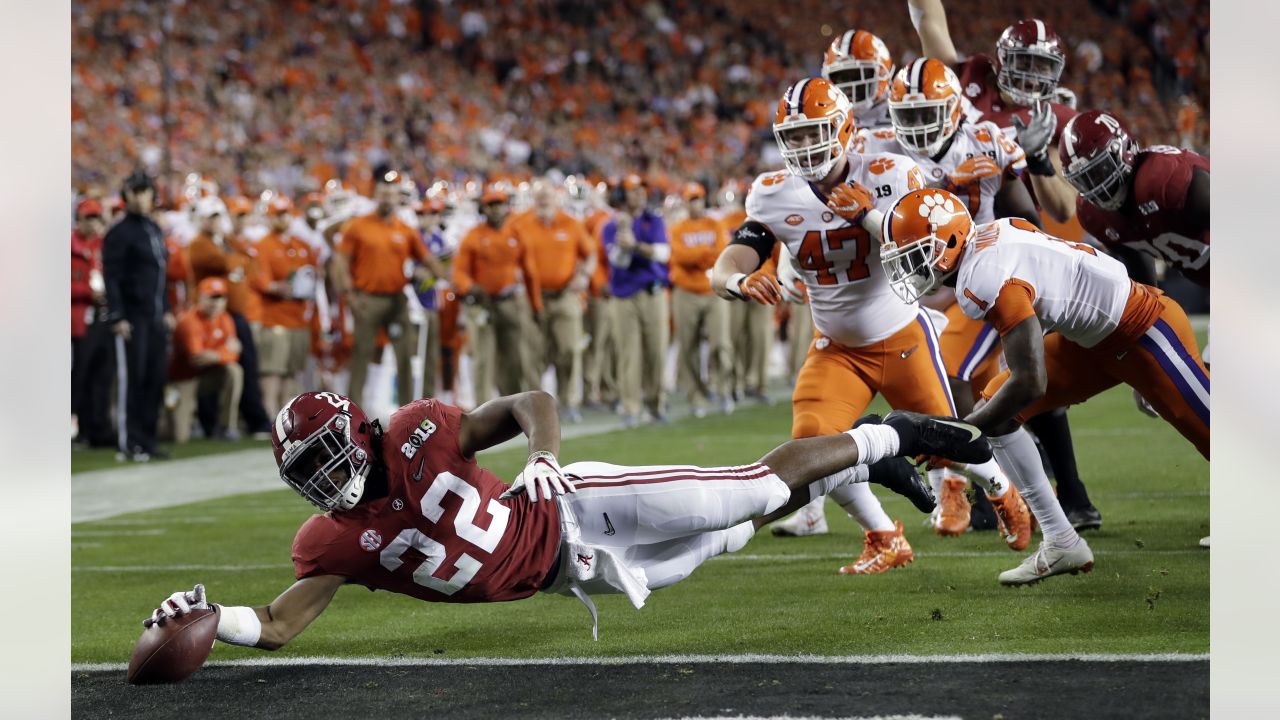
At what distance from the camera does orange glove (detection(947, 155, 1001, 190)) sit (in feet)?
18.4

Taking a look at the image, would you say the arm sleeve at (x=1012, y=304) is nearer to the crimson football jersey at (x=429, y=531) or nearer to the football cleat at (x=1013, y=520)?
the football cleat at (x=1013, y=520)

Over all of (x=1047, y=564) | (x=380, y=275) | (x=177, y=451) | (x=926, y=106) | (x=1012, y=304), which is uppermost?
(x=926, y=106)

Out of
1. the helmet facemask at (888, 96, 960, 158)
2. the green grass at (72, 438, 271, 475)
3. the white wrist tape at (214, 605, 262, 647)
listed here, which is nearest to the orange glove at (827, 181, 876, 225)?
the helmet facemask at (888, 96, 960, 158)

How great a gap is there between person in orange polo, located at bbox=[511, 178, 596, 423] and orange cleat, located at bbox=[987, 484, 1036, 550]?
23.4 feet

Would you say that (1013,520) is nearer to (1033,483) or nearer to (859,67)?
(1033,483)

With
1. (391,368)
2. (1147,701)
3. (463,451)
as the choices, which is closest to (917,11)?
(463,451)

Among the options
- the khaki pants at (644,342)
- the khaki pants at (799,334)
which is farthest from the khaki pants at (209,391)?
the khaki pants at (799,334)

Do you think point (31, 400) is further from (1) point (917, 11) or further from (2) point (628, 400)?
(2) point (628, 400)

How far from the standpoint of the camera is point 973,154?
5.70 metres

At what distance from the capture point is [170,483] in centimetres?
938

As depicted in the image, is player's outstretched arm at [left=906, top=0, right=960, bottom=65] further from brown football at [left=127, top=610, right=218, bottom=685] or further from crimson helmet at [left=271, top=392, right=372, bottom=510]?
brown football at [left=127, top=610, right=218, bottom=685]

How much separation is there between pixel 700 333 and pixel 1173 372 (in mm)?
8006

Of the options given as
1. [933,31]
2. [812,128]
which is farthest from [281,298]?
[812,128]

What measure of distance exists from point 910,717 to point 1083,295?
1.82 meters
